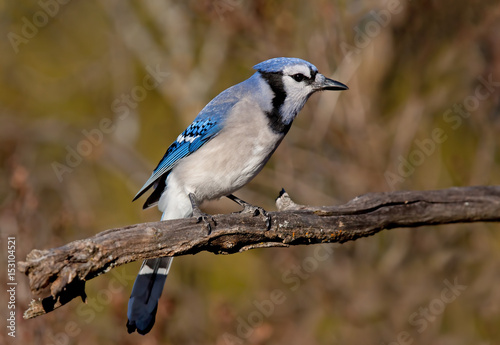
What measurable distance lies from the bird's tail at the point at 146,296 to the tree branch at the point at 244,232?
799 mm

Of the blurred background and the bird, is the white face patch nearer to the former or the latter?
the bird

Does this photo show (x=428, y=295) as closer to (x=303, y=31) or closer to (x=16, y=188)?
(x=303, y=31)

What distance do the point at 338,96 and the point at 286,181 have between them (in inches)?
34.7

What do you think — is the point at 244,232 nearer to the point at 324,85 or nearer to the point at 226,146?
the point at 226,146

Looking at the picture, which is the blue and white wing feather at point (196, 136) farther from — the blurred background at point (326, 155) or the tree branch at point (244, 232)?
the blurred background at point (326, 155)

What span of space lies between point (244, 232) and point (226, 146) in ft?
2.50

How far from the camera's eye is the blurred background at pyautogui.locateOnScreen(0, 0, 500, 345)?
4.96 metres

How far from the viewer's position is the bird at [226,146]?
142 inches

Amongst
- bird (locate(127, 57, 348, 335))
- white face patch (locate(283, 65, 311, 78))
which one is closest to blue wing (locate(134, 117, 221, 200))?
bird (locate(127, 57, 348, 335))

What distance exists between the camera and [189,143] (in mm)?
3916

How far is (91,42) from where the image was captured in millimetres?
6691

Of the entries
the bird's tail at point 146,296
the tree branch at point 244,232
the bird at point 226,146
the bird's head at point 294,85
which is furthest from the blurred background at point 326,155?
the tree branch at point 244,232

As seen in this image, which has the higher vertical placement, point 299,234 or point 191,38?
point 191,38

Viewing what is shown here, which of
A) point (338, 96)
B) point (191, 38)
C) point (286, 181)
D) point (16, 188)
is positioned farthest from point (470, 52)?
point (16, 188)
